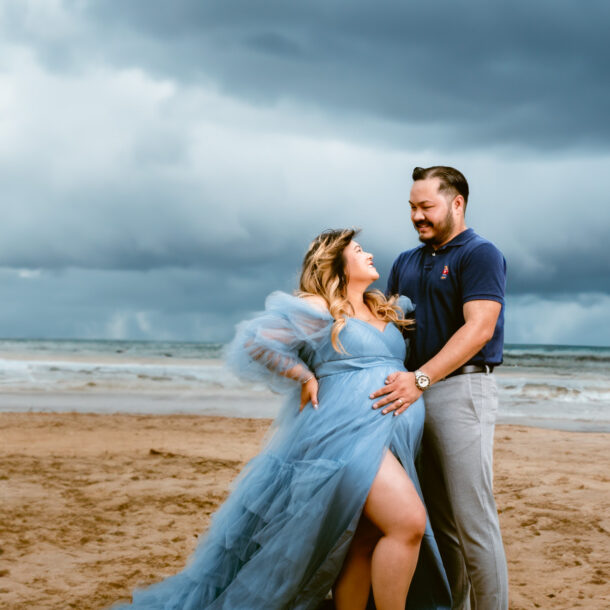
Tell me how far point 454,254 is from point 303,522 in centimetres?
142

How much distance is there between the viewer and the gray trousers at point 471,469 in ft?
10.7

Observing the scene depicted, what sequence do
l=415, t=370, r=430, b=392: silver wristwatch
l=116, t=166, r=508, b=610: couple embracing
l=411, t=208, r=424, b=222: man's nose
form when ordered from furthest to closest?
l=411, t=208, r=424, b=222: man's nose → l=415, t=370, r=430, b=392: silver wristwatch → l=116, t=166, r=508, b=610: couple embracing

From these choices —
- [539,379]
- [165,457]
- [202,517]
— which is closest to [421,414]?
[202,517]

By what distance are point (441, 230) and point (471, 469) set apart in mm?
1123

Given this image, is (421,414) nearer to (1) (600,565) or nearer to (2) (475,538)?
(2) (475,538)

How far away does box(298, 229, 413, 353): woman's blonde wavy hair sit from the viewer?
10.7 ft

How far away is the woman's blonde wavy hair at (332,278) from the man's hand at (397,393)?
0.36 meters

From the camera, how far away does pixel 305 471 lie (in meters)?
3.03

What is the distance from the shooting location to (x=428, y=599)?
3406mm

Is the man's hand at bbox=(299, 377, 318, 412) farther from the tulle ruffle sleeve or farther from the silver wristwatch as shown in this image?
the silver wristwatch

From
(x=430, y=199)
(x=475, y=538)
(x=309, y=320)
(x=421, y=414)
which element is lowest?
(x=475, y=538)

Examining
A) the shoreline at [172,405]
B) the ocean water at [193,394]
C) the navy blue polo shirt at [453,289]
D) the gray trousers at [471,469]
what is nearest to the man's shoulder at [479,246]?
the navy blue polo shirt at [453,289]

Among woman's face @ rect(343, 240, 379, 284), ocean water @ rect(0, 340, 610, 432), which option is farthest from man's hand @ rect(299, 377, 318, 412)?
ocean water @ rect(0, 340, 610, 432)

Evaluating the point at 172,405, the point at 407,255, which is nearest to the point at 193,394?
the point at 172,405
